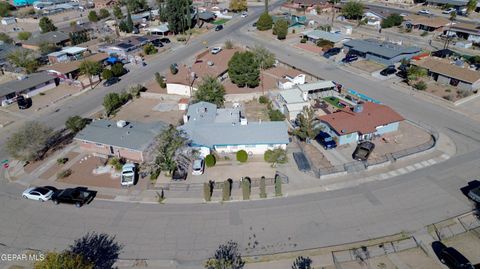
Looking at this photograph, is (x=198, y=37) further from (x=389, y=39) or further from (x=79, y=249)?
(x=79, y=249)

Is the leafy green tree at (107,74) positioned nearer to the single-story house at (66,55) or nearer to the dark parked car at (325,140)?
the single-story house at (66,55)

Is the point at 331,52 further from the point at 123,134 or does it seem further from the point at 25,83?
the point at 25,83

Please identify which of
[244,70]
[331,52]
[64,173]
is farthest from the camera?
[331,52]

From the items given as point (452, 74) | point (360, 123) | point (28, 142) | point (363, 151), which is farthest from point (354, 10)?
point (28, 142)

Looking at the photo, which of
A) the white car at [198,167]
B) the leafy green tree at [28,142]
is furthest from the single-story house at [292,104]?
the leafy green tree at [28,142]

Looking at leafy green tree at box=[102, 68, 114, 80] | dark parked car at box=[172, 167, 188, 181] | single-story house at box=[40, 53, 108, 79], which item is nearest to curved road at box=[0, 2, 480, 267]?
dark parked car at box=[172, 167, 188, 181]

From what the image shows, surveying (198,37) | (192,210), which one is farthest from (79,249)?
(198,37)
